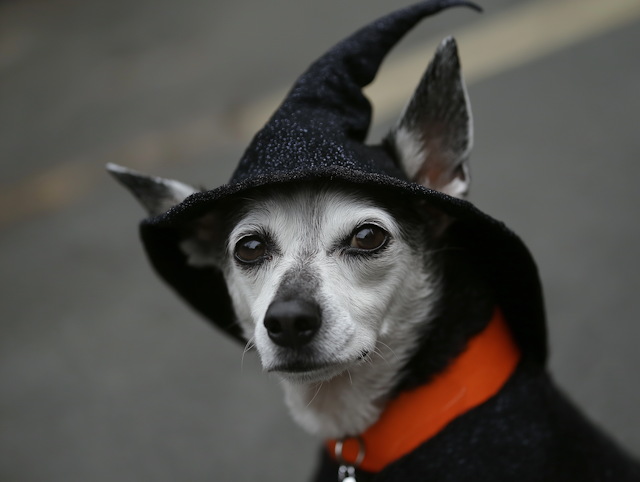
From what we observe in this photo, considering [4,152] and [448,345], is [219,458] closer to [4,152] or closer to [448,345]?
[448,345]

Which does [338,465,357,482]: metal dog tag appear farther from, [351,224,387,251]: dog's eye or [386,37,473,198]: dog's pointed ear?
[386,37,473,198]: dog's pointed ear

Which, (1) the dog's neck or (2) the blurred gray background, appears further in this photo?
(2) the blurred gray background

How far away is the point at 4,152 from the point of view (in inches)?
175

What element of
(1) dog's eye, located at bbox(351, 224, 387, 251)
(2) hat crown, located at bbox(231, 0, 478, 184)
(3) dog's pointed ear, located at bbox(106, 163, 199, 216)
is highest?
(2) hat crown, located at bbox(231, 0, 478, 184)

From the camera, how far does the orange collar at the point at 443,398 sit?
4.06 feet

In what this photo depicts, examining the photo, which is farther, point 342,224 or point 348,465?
point 348,465

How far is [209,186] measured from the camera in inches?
142

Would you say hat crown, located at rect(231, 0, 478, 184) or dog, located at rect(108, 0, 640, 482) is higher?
hat crown, located at rect(231, 0, 478, 184)

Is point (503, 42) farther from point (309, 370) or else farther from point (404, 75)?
point (309, 370)

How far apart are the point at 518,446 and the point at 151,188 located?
3.32 feet

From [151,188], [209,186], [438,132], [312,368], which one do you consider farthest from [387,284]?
[209,186]

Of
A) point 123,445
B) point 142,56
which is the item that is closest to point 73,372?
point 123,445

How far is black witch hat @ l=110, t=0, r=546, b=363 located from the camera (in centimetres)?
108

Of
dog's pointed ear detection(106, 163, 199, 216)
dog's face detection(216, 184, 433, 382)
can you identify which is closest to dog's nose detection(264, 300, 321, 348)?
dog's face detection(216, 184, 433, 382)
